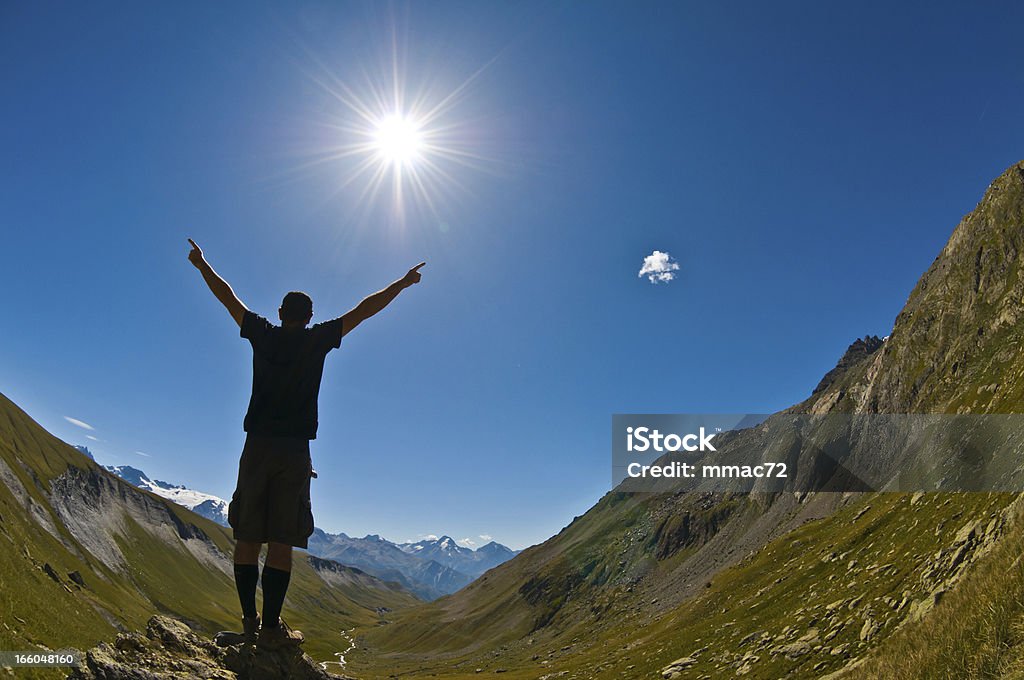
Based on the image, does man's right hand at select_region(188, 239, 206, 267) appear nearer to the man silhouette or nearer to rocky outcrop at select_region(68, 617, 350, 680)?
the man silhouette

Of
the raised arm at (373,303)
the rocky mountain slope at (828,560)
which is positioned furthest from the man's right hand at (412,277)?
the rocky mountain slope at (828,560)

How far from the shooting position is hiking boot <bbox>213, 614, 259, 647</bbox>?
7956 mm

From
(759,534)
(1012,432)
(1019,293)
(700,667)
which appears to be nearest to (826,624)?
(700,667)

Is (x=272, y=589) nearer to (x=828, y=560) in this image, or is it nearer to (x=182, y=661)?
(x=182, y=661)

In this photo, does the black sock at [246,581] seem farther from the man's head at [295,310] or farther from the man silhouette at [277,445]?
the man's head at [295,310]

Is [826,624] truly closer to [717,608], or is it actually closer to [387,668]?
[717,608]

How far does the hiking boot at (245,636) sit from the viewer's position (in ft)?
26.1

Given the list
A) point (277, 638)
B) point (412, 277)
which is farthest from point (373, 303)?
point (277, 638)

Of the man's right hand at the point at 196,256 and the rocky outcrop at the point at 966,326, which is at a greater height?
the rocky outcrop at the point at 966,326

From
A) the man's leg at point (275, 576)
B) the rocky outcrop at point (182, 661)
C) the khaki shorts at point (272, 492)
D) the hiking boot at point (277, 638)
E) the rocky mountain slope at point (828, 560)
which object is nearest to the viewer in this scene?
the rocky outcrop at point (182, 661)

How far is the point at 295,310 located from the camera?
7.89 meters

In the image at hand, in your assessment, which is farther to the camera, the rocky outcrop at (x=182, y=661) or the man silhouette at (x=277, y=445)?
the man silhouette at (x=277, y=445)

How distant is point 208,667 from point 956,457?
55.6m

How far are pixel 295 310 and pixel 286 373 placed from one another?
3.74 feet
